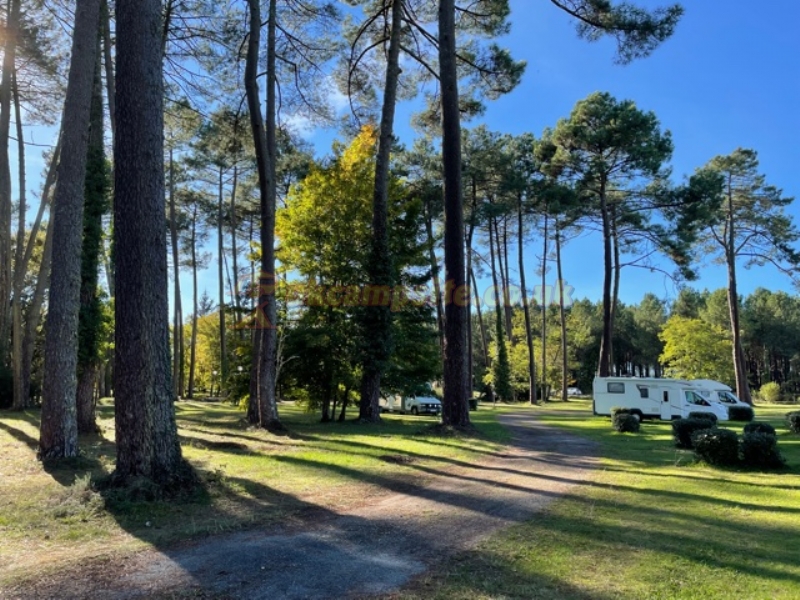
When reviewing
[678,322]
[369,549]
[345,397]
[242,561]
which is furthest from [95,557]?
[678,322]

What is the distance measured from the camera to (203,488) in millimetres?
6086

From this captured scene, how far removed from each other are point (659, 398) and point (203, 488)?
2169 centimetres

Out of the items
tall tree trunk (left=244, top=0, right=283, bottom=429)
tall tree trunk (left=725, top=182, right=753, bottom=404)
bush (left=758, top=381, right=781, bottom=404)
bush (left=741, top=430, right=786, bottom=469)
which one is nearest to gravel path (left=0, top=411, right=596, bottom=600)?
bush (left=741, top=430, right=786, bottom=469)

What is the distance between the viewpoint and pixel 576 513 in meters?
5.87

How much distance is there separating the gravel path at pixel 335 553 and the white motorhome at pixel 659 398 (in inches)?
713

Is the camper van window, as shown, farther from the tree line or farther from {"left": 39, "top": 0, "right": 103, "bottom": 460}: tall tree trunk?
{"left": 39, "top": 0, "right": 103, "bottom": 460}: tall tree trunk

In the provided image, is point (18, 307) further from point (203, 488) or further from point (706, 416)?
point (706, 416)

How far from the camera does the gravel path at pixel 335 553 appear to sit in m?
3.50

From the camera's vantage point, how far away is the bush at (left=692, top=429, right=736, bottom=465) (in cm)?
978

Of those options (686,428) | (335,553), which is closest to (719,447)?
(686,428)

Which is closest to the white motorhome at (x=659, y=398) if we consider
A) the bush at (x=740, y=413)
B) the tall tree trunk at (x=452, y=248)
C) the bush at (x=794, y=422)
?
the bush at (x=740, y=413)

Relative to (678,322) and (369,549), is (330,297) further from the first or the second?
(678,322)

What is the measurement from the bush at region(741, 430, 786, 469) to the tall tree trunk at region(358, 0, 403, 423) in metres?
9.57

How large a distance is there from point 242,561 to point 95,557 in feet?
3.67
